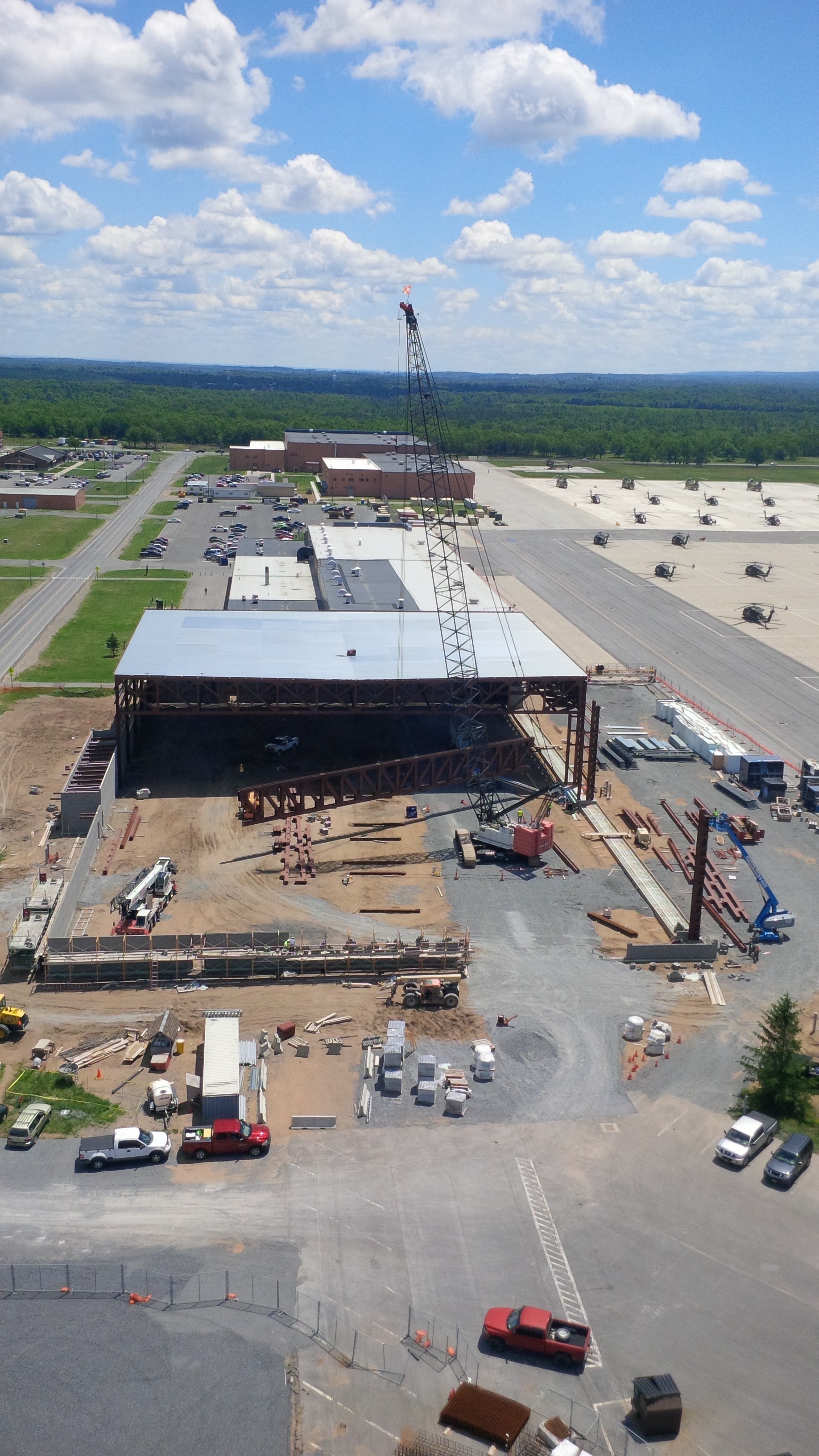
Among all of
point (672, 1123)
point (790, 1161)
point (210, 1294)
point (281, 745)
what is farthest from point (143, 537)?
point (210, 1294)

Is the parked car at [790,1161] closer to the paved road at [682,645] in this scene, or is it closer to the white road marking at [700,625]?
the paved road at [682,645]

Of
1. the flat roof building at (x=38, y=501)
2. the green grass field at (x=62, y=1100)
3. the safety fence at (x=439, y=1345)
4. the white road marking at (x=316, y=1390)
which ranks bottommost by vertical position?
the white road marking at (x=316, y=1390)

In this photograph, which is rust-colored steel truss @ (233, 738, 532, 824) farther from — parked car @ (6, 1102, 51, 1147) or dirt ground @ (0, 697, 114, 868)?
parked car @ (6, 1102, 51, 1147)

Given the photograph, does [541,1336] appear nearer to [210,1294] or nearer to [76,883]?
[210,1294]

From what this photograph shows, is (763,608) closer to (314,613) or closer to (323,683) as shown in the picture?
(314,613)

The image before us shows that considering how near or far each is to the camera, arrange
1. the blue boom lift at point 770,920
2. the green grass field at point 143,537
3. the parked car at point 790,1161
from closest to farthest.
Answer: the parked car at point 790,1161
the blue boom lift at point 770,920
the green grass field at point 143,537

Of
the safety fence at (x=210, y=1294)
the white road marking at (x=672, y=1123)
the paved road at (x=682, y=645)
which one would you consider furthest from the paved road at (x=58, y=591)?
the white road marking at (x=672, y=1123)
